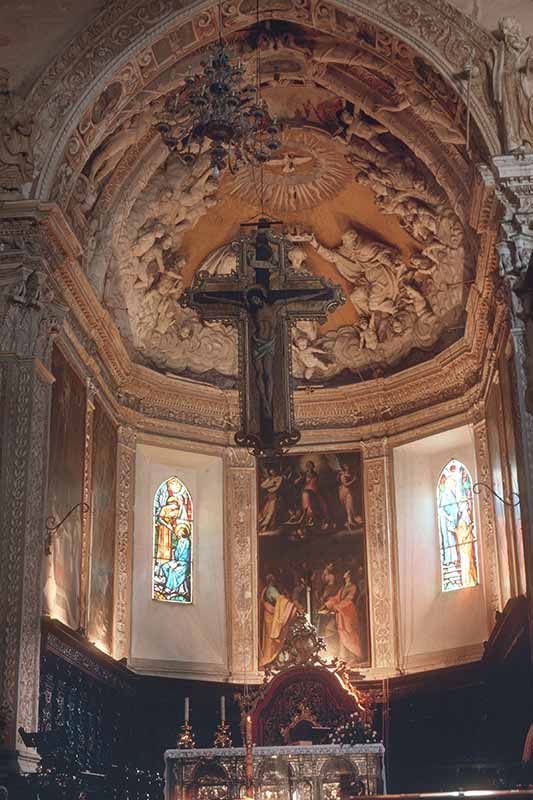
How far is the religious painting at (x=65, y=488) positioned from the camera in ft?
53.9

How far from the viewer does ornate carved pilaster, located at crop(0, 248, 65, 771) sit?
14.3m

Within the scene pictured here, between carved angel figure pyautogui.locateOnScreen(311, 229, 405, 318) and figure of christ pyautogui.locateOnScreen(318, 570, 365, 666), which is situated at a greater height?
carved angel figure pyautogui.locateOnScreen(311, 229, 405, 318)

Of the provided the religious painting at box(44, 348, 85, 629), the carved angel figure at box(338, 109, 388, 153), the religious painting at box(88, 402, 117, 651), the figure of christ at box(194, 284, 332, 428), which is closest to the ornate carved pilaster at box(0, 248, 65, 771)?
the religious painting at box(44, 348, 85, 629)

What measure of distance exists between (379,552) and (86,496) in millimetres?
5723

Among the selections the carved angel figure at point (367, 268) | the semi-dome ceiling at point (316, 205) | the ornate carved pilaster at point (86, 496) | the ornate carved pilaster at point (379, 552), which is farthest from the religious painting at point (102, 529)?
the carved angel figure at point (367, 268)

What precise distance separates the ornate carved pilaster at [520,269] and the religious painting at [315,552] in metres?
6.59

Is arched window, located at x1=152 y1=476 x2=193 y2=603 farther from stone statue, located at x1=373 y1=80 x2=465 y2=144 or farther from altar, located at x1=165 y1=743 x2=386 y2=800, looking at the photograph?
stone statue, located at x1=373 y1=80 x2=465 y2=144

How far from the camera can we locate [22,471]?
15.2m

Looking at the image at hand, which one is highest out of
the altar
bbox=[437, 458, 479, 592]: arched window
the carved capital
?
the carved capital

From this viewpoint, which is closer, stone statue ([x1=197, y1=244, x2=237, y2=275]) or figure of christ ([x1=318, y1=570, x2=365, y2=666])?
figure of christ ([x1=318, y1=570, x2=365, y2=666])

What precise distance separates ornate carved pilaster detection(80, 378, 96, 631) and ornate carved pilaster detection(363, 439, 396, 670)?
541cm

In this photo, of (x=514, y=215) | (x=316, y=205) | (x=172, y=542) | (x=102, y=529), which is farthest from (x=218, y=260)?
(x=514, y=215)

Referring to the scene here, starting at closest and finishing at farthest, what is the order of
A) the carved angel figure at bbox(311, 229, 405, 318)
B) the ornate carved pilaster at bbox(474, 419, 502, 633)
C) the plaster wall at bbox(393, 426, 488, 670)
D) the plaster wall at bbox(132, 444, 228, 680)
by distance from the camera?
the ornate carved pilaster at bbox(474, 419, 502, 633), the plaster wall at bbox(393, 426, 488, 670), the plaster wall at bbox(132, 444, 228, 680), the carved angel figure at bbox(311, 229, 405, 318)

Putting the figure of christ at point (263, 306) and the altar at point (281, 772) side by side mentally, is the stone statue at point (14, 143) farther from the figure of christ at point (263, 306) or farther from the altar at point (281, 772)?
the altar at point (281, 772)
